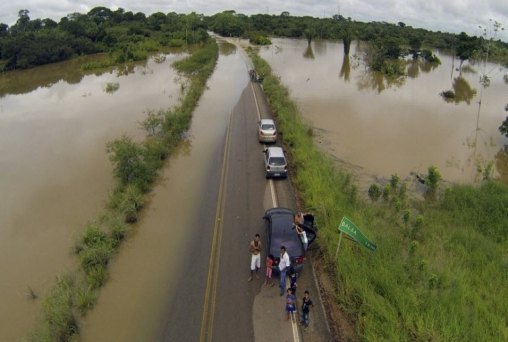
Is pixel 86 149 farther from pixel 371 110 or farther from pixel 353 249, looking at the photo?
pixel 371 110

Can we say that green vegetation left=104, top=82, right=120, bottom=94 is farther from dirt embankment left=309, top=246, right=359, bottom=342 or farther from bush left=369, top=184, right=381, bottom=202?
dirt embankment left=309, top=246, right=359, bottom=342

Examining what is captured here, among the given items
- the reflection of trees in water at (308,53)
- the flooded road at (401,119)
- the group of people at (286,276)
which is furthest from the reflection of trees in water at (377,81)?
the group of people at (286,276)

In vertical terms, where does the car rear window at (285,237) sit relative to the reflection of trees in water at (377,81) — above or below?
below

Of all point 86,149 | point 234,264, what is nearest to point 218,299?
point 234,264

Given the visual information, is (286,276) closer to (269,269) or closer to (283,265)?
(269,269)

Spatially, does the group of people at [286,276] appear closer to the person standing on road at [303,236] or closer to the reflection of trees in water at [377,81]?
the person standing on road at [303,236]

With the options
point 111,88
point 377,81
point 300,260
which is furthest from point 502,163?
point 111,88
